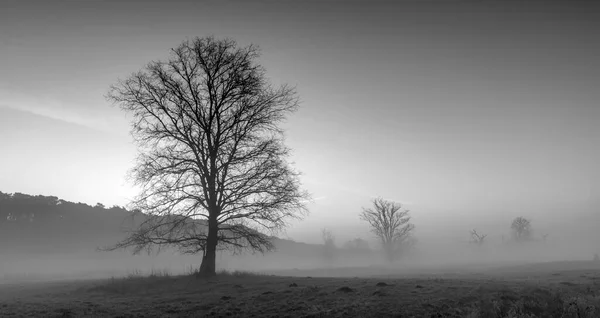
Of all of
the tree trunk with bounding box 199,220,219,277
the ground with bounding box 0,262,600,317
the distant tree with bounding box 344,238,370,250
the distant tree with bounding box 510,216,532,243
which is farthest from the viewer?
the distant tree with bounding box 344,238,370,250

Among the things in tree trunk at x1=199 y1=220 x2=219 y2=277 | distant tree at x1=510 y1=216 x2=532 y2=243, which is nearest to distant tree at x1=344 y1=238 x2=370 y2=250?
distant tree at x1=510 y1=216 x2=532 y2=243

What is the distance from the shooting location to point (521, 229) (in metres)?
99.0

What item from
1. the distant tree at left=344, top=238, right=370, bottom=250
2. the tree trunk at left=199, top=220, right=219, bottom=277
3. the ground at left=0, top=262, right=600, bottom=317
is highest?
the tree trunk at left=199, top=220, right=219, bottom=277

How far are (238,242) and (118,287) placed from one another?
6.47 m

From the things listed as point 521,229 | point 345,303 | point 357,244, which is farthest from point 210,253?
point 357,244

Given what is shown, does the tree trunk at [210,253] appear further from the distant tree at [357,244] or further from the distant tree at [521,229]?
the distant tree at [357,244]

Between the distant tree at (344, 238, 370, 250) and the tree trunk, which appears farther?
the distant tree at (344, 238, 370, 250)

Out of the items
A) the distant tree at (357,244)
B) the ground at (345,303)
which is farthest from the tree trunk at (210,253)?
the distant tree at (357,244)

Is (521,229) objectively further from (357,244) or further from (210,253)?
(210,253)

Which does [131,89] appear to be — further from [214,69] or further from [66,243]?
[66,243]

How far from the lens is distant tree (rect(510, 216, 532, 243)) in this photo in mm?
98812

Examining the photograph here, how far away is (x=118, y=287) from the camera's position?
1611 centimetres

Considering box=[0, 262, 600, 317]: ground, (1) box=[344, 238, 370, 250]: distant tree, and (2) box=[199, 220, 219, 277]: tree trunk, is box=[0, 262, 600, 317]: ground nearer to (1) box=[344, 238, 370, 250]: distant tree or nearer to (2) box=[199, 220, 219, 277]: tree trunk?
(2) box=[199, 220, 219, 277]: tree trunk

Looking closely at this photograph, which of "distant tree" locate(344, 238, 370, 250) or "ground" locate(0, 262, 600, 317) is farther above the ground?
"ground" locate(0, 262, 600, 317)
